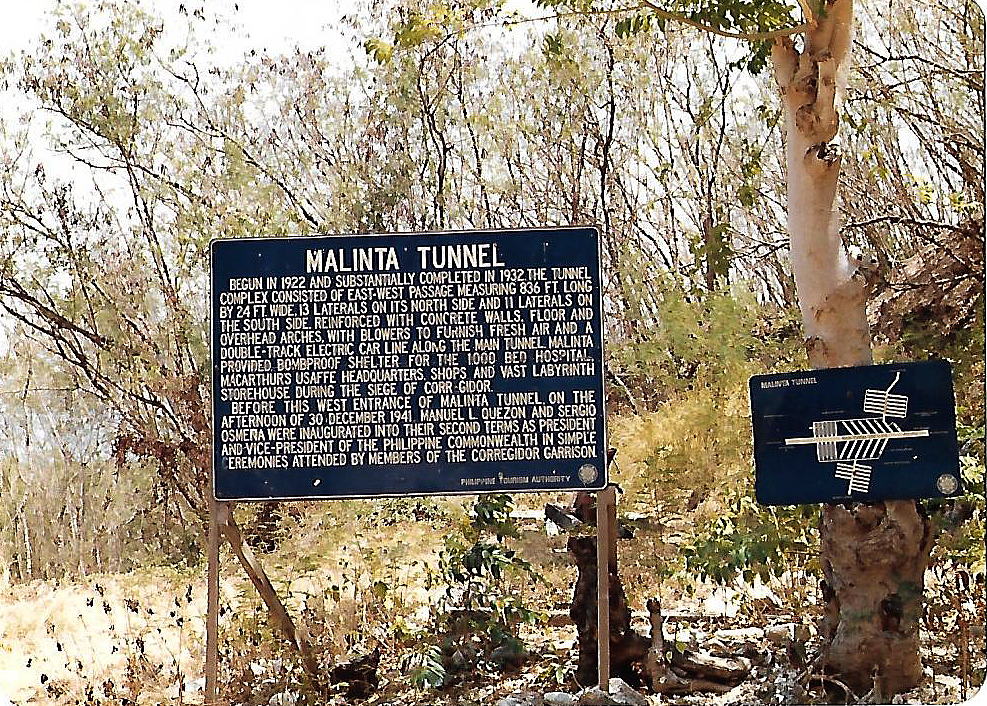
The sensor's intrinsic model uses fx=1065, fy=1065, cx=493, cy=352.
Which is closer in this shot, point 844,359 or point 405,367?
point 405,367

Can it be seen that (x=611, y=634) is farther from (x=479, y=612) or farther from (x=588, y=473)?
(x=588, y=473)

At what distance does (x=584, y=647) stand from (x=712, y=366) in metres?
1.38

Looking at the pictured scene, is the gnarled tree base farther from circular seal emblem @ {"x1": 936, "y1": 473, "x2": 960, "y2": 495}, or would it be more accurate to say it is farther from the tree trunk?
circular seal emblem @ {"x1": 936, "y1": 473, "x2": 960, "y2": 495}

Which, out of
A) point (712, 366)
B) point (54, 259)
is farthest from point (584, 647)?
point (54, 259)

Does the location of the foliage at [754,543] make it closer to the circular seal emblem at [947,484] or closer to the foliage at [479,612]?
the circular seal emblem at [947,484]

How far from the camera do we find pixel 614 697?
3.81 meters

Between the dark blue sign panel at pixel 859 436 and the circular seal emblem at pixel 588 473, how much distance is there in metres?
0.67

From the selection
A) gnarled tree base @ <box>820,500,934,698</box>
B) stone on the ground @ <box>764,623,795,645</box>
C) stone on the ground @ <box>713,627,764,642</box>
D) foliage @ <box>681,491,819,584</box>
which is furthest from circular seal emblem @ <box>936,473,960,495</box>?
stone on the ground @ <box>713,627,764,642</box>

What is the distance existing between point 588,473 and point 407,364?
758 mm

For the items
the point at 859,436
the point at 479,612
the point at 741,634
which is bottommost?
the point at 741,634

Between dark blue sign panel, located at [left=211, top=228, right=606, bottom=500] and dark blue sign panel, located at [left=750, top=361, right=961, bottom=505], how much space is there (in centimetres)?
73

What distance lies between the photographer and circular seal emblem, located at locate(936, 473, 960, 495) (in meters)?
3.84

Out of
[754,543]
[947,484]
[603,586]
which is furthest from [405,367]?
[947,484]

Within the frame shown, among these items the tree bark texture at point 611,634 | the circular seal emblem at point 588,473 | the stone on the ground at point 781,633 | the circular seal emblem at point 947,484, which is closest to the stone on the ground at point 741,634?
the stone on the ground at point 781,633
